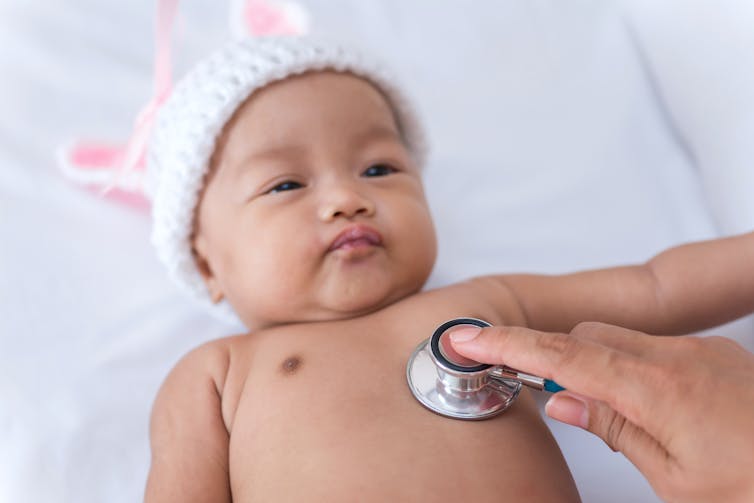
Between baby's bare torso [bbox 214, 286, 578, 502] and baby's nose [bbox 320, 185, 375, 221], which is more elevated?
baby's nose [bbox 320, 185, 375, 221]

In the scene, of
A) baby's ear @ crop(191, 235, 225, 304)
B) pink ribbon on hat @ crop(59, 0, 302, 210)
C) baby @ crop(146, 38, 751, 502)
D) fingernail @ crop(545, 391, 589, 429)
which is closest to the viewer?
fingernail @ crop(545, 391, 589, 429)

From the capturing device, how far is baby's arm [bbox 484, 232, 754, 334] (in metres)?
1.24

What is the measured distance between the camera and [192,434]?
1172 mm

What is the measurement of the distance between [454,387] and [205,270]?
641mm

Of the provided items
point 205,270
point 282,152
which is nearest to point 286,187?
point 282,152

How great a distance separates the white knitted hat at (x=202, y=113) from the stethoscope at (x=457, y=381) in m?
0.52

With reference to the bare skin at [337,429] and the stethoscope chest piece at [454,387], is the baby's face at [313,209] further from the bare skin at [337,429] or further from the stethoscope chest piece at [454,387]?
the stethoscope chest piece at [454,387]

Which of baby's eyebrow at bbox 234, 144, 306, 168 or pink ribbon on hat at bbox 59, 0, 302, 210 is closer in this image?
baby's eyebrow at bbox 234, 144, 306, 168

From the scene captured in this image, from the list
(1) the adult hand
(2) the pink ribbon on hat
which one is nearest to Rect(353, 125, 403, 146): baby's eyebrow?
(2) the pink ribbon on hat

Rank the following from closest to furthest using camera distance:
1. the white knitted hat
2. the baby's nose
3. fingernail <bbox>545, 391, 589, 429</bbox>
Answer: fingernail <bbox>545, 391, 589, 429</bbox> < the baby's nose < the white knitted hat

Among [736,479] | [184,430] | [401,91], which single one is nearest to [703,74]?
[401,91]

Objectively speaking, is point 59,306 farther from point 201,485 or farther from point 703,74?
point 703,74

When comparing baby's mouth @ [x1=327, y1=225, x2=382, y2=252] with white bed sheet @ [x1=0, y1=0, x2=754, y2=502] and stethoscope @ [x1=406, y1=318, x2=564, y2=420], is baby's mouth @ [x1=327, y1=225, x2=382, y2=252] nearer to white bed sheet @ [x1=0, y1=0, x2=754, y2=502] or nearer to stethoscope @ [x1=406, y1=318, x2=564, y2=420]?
stethoscope @ [x1=406, y1=318, x2=564, y2=420]

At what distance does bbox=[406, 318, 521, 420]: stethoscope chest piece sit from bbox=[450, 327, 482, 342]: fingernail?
0.02 m
